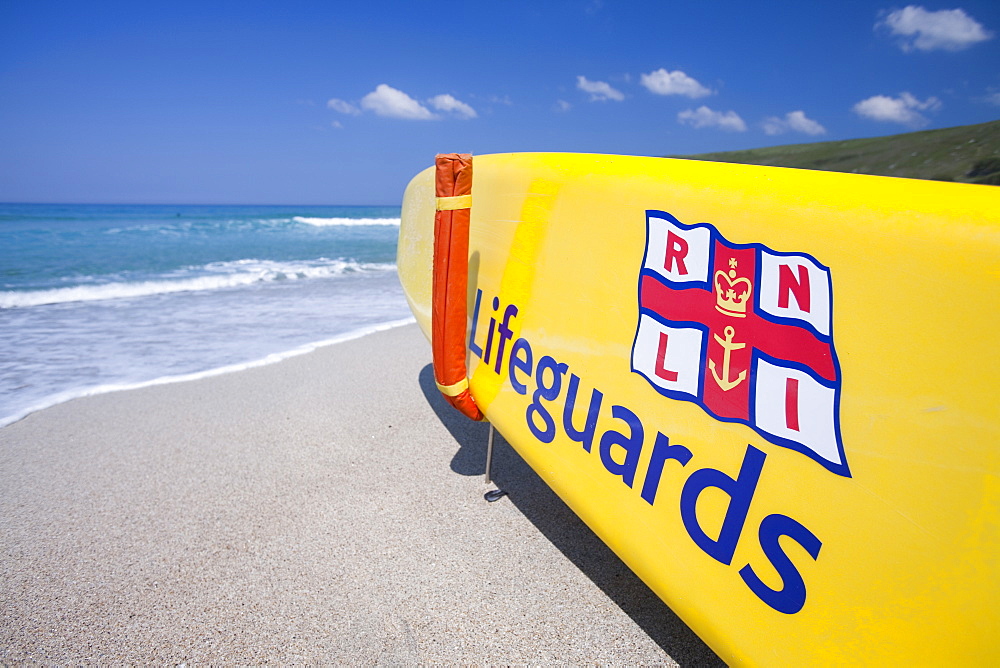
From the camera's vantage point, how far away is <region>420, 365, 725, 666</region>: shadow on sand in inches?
61.8

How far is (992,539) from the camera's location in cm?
90

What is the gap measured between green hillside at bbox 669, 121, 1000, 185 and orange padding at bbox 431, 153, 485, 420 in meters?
4.62

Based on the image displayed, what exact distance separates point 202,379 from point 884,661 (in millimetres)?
3955

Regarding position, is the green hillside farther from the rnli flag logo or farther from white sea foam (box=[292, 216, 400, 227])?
white sea foam (box=[292, 216, 400, 227])

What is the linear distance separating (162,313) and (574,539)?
5992 mm

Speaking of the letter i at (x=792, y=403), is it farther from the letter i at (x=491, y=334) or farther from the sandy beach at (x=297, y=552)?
the letter i at (x=491, y=334)

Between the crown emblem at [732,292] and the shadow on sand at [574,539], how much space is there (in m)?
1.00

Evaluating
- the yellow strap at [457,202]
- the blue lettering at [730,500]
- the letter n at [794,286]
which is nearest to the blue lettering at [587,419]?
the blue lettering at [730,500]

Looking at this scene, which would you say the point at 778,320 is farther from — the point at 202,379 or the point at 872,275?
the point at 202,379

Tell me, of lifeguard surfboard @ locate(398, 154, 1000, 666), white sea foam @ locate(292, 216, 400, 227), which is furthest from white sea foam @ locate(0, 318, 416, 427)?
white sea foam @ locate(292, 216, 400, 227)

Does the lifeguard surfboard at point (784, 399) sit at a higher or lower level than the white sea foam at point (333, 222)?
higher

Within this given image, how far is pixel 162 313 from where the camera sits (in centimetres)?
613

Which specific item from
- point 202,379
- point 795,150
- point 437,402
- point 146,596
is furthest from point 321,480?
point 795,150

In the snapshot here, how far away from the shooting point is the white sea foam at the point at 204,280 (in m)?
7.07
